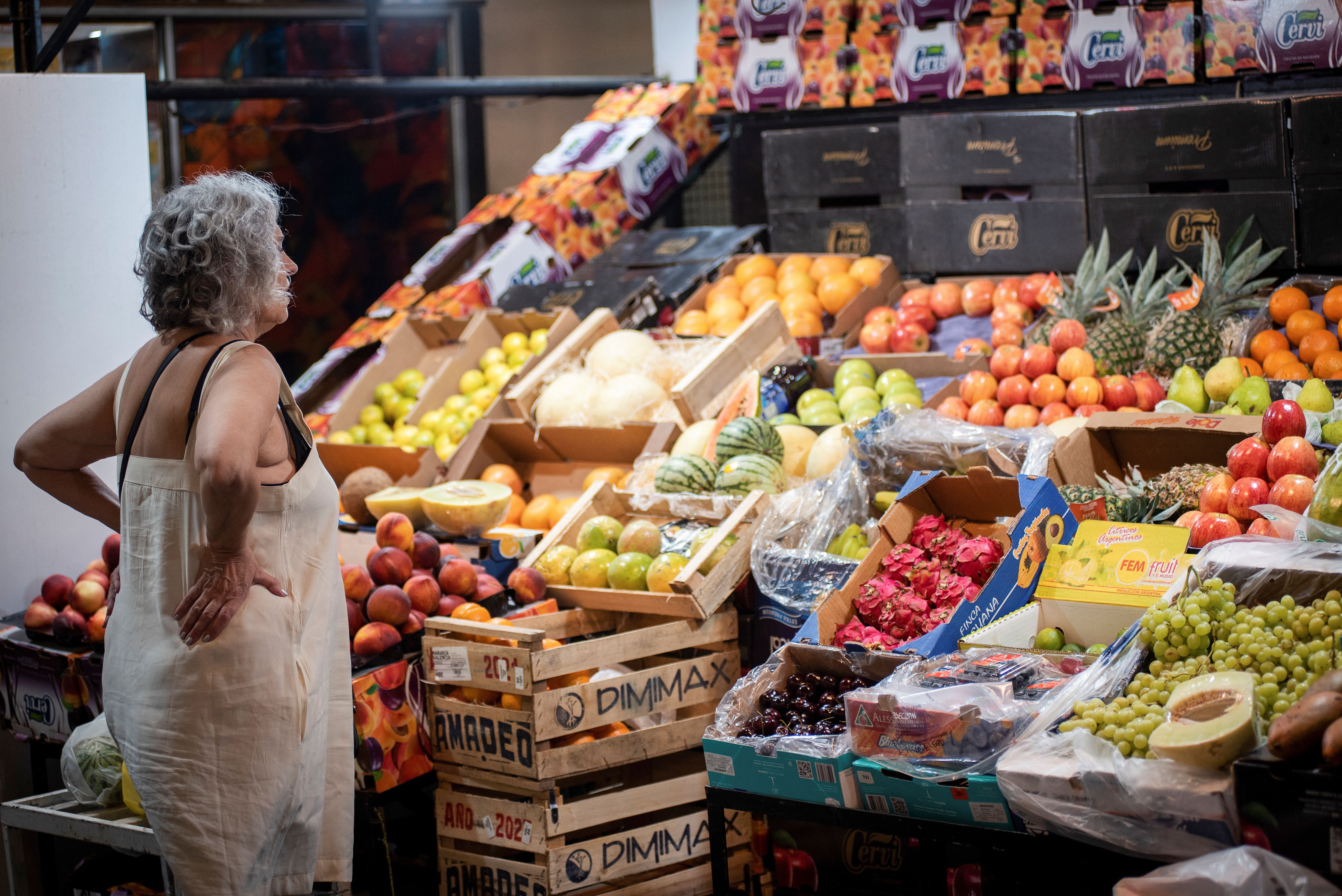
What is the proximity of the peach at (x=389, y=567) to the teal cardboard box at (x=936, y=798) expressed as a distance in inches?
52.6

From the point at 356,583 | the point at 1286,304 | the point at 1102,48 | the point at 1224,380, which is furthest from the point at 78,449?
the point at 1102,48

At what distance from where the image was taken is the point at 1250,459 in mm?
2779

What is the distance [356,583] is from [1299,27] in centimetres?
374

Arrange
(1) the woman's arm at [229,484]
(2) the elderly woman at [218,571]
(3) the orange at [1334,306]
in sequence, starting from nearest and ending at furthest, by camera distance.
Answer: (1) the woman's arm at [229,484] < (2) the elderly woman at [218,571] < (3) the orange at [1334,306]

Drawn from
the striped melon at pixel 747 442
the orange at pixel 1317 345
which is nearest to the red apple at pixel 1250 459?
the orange at pixel 1317 345

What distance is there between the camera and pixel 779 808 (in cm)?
228

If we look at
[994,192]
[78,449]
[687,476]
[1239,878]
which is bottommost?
[1239,878]

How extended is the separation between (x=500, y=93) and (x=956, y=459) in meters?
4.10

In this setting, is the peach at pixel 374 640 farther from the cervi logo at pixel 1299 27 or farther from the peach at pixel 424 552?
the cervi logo at pixel 1299 27

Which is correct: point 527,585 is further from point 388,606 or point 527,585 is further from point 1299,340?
point 1299,340

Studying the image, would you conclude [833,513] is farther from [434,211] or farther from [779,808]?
[434,211]

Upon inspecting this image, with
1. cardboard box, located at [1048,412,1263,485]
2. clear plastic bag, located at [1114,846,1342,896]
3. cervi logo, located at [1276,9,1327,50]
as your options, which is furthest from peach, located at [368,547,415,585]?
cervi logo, located at [1276,9,1327,50]

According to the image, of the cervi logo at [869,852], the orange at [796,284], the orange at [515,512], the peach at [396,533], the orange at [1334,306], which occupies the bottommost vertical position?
the cervi logo at [869,852]

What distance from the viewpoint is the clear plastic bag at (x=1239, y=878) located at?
5.32ft
